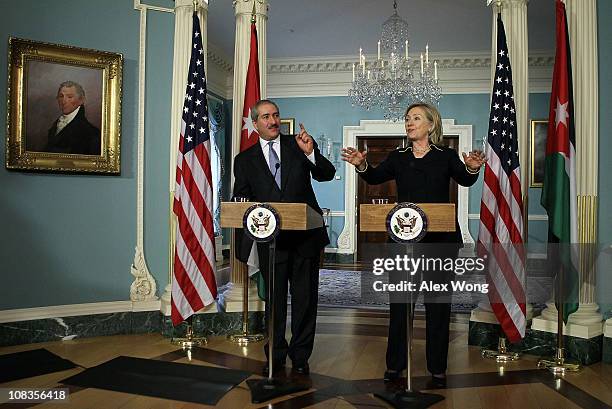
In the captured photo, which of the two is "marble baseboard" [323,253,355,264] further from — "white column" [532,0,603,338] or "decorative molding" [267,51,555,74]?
"white column" [532,0,603,338]

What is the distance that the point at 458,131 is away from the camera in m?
9.66

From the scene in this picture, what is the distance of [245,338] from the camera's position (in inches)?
171

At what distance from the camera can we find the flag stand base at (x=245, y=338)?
4.32 metres

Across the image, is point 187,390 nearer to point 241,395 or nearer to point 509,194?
point 241,395

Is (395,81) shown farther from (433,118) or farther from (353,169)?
(433,118)

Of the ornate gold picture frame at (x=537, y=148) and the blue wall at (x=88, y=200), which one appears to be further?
the ornate gold picture frame at (x=537, y=148)

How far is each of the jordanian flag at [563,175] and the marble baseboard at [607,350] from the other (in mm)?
290

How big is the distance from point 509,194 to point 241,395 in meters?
2.30

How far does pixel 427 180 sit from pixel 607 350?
1914mm

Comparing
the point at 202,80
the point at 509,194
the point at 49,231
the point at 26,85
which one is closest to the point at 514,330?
the point at 509,194

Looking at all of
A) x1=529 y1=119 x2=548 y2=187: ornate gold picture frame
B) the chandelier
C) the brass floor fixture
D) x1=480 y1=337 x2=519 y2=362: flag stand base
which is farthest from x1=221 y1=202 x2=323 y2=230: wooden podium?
x1=529 y1=119 x2=548 y2=187: ornate gold picture frame

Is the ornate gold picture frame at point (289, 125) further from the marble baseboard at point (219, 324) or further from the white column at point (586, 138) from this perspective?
the white column at point (586, 138)

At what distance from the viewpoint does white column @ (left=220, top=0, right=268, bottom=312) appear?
4.62 metres

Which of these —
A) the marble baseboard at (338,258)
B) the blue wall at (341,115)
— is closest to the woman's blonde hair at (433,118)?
the blue wall at (341,115)
